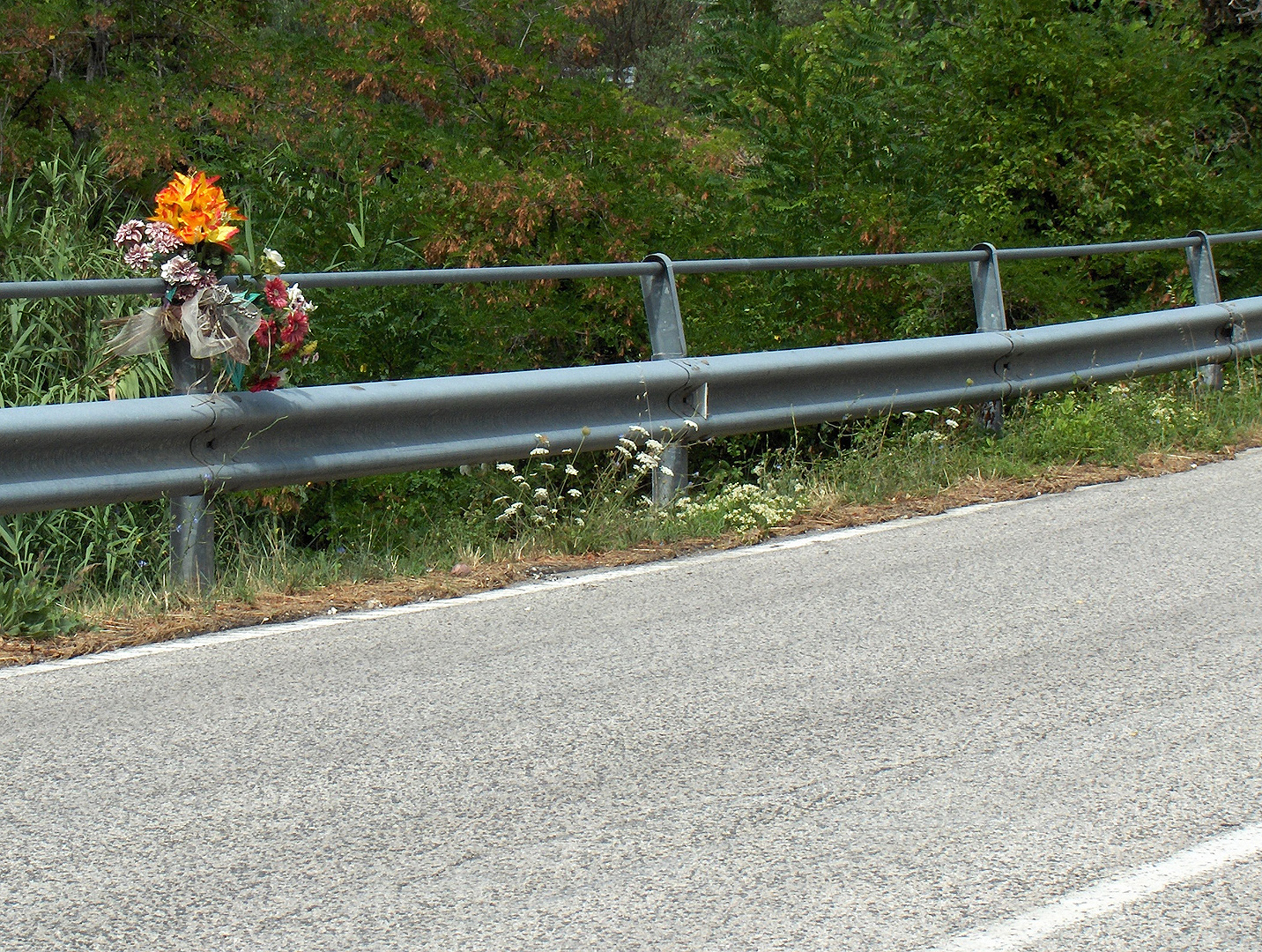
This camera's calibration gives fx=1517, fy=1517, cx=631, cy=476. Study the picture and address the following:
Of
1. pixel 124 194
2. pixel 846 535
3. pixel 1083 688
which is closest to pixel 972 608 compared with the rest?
pixel 1083 688

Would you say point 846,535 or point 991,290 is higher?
point 991,290

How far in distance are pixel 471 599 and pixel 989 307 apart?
426 centimetres

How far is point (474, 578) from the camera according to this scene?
617cm

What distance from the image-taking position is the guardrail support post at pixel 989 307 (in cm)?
883

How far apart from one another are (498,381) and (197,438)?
138 centimetres

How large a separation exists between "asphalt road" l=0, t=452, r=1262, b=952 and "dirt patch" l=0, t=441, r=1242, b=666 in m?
0.17

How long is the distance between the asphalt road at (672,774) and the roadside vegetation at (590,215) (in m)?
1.11

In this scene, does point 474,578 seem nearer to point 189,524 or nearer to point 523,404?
point 523,404

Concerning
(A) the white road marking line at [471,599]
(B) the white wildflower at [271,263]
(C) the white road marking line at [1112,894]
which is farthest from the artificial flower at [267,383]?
(C) the white road marking line at [1112,894]

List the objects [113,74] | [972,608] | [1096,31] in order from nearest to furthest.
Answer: [972,608], [1096,31], [113,74]

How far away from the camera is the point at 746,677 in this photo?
4727mm

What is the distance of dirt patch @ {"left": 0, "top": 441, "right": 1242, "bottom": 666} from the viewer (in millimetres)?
5285

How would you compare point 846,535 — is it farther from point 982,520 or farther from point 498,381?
point 498,381

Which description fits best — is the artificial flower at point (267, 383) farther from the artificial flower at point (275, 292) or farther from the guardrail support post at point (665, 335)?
the guardrail support post at point (665, 335)
